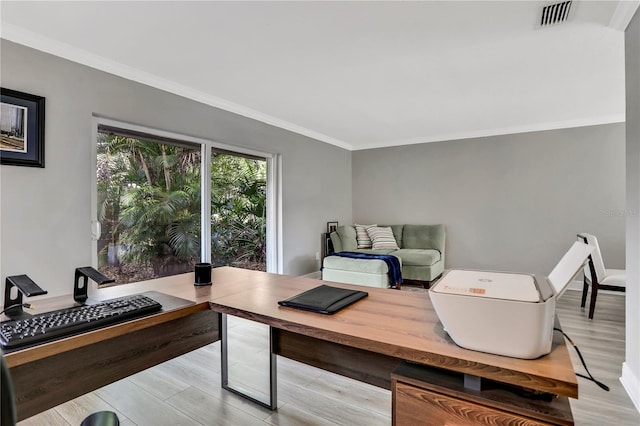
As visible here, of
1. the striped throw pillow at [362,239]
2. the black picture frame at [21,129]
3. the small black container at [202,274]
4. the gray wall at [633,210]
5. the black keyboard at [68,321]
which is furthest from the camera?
the striped throw pillow at [362,239]

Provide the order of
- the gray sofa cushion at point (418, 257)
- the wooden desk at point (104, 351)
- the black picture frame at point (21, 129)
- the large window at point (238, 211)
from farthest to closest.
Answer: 1. the gray sofa cushion at point (418, 257)
2. the large window at point (238, 211)
3. the black picture frame at point (21, 129)
4. the wooden desk at point (104, 351)

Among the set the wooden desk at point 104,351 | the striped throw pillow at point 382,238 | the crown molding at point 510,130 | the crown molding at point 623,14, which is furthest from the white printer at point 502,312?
the crown molding at point 510,130

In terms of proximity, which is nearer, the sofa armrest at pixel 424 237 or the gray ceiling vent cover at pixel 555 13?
the gray ceiling vent cover at pixel 555 13

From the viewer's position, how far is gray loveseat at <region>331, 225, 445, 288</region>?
4.40 metres

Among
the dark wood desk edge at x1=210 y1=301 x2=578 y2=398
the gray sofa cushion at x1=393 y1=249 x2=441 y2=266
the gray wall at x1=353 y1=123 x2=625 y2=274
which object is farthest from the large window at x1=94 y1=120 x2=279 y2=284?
the gray wall at x1=353 y1=123 x2=625 y2=274

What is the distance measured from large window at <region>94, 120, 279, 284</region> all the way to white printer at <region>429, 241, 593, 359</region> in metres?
2.71

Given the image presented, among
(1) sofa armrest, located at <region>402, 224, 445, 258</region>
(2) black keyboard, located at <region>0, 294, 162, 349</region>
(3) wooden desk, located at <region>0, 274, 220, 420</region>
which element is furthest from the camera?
(1) sofa armrest, located at <region>402, 224, 445, 258</region>

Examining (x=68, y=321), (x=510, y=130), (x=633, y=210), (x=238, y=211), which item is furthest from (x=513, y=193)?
(x=68, y=321)

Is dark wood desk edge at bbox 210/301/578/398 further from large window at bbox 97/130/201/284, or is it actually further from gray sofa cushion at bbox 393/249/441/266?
gray sofa cushion at bbox 393/249/441/266

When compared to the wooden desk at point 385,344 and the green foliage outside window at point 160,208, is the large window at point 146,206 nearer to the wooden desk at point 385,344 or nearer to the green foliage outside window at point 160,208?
the green foliage outside window at point 160,208

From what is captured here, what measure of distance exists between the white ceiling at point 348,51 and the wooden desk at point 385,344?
1.61 metres

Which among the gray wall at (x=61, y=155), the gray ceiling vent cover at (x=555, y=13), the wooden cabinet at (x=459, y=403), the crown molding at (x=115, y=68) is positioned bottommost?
the wooden cabinet at (x=459, y=403)

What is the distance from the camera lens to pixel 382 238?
16.8ft

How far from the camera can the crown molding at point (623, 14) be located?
1822 mm
